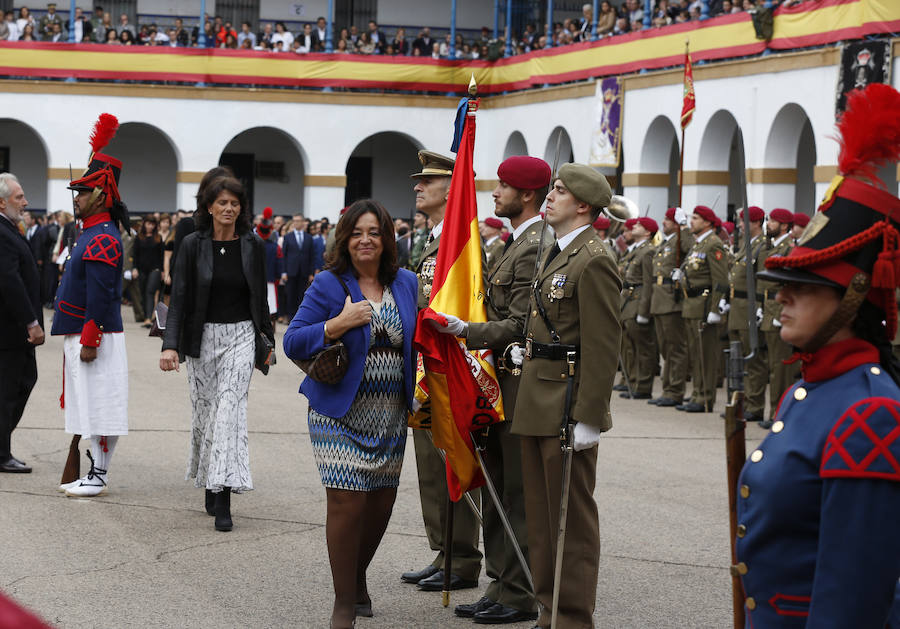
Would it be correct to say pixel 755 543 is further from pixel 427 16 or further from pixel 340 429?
pixel 427 16

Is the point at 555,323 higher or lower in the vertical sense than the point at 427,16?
lower

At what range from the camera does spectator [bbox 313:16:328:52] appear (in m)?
33.5

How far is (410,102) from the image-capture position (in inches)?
1238

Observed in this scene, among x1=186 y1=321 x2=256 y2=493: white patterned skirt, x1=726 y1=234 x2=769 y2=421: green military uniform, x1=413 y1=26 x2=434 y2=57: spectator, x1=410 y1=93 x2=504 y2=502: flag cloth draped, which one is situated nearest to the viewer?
x1=410 y1=93 x2=504 y2=502: flag cloth draped

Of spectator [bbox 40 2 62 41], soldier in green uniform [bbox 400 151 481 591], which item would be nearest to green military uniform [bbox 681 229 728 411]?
soldier in green uniform [bbox 400 151 481 591]

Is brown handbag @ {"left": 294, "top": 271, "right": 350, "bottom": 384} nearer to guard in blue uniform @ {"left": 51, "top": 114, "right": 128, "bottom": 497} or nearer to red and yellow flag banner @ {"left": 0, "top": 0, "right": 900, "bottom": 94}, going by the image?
guard in blue uniform @ {"left": 51, "top": 114, "right": 128, "bottom": 497}

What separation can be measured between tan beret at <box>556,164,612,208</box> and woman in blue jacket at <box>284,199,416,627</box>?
2.56 ft

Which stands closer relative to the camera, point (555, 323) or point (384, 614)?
point (555, 323)

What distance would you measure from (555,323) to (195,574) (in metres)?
2.26

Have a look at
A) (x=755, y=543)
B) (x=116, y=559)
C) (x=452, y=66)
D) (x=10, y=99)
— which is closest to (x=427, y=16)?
(x=452, y=66)

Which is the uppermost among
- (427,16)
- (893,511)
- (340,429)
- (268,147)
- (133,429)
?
(427,16)

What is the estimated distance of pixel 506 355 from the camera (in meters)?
5.55

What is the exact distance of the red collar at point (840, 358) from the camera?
270 cm

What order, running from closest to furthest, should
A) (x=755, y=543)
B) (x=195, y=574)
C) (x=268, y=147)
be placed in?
(x=755, y=543) < (x=195, y=574) < (x=268, y=147)
